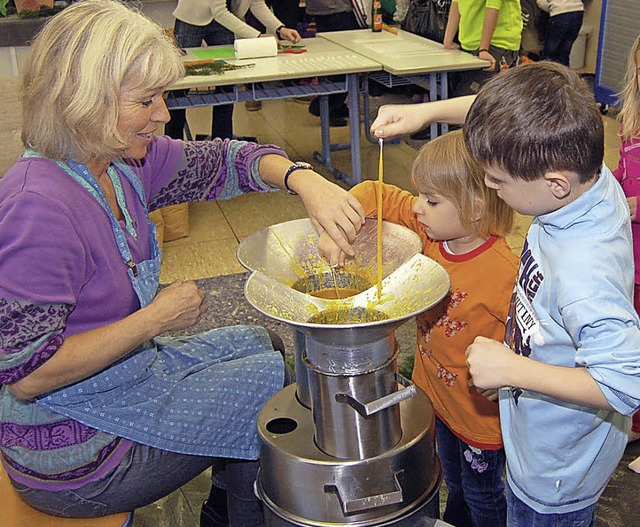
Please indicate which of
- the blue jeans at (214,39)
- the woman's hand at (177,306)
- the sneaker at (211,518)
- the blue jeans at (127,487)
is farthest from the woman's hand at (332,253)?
the blue jeans at (214,39)

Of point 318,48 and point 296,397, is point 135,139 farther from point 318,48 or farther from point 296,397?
point 318,48

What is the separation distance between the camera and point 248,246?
1.61 m

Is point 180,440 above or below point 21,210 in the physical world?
below

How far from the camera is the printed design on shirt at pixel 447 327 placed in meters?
1.75

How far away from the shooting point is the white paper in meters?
4.33

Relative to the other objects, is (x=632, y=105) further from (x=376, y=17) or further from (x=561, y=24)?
(x=561, y=24)

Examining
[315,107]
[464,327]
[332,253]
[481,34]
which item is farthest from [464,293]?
[315,107]

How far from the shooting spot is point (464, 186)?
1.72m

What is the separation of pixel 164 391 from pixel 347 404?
0.46m

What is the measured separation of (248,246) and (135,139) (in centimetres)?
32

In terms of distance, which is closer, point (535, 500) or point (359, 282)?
point (535, 500)

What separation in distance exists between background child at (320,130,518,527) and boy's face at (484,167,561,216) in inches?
16.6

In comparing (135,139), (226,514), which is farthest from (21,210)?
(226,514)

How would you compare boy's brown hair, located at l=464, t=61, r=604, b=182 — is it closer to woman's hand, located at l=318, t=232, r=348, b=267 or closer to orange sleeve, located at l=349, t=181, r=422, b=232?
woman's hand, located at l=318, t=232, r=348, b=267
